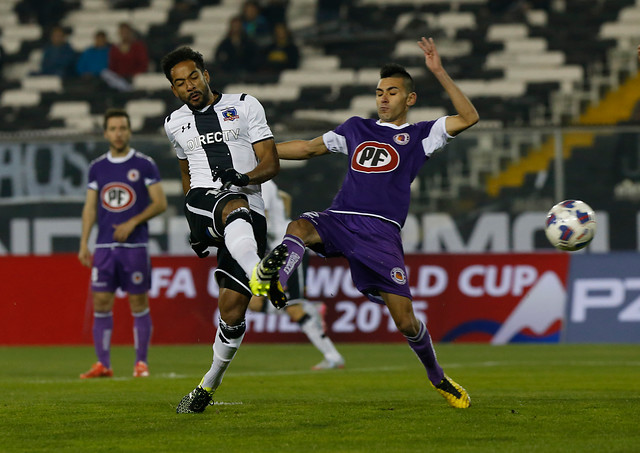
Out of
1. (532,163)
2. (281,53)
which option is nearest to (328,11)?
(281,53)

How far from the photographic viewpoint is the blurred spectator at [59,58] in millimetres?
21391

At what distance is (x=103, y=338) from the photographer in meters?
10.7

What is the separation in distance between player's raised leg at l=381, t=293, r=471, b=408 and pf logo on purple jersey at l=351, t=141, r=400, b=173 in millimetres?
845

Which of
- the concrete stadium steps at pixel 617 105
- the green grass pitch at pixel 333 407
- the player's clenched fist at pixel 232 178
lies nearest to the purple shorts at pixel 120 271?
the green grass pitch at pixel 333 407

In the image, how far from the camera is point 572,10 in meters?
21.4

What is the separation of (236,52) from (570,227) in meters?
13.3

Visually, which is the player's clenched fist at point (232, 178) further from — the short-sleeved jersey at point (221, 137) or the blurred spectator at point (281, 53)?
the blurred spectator at point (281, 53)

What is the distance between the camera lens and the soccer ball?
7.96 m

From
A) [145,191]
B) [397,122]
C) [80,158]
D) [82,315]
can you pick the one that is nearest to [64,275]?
[82,315]

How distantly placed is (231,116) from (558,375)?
448 centimetres

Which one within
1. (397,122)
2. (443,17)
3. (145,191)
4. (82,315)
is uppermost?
(443,17)

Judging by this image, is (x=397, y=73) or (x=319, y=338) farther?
(x=319, y=338)

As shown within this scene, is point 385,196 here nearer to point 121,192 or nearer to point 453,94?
point 453,94

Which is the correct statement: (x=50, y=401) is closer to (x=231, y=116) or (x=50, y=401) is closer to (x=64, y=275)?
(x=231, y=116)
